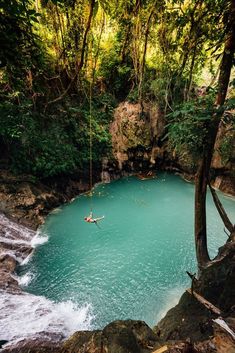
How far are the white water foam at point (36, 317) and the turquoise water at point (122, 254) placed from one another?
186mm

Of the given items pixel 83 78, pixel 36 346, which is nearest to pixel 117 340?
pixel 36 346

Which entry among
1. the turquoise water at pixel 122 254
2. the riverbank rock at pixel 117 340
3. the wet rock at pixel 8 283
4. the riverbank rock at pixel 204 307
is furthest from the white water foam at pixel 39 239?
the riverbank rock at pixel 117 340

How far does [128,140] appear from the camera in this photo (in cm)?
1271

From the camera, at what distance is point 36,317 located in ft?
16.0

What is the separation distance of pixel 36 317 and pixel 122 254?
2713mm

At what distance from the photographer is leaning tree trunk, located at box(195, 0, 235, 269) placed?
11.4ft

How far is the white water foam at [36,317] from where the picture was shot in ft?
14.6

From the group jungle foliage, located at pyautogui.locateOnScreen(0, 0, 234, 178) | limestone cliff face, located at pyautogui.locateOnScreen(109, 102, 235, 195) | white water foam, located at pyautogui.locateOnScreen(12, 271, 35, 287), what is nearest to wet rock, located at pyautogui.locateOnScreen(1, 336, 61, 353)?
white water foam, located at pyautogui.locateOnScreen(12, 271, 35, 287)

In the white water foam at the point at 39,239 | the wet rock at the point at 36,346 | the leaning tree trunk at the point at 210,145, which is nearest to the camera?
the leaning tree trunk at the point at 210,145

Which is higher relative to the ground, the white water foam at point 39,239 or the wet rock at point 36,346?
the wet rock at point 36,346

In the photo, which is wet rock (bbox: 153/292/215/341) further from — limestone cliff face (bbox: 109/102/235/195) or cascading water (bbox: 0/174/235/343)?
limestone cliff face (bbox: 109/102/235/195)

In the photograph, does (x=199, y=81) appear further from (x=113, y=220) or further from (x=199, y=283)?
(x=199, y=283)

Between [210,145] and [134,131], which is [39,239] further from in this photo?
[134,131]

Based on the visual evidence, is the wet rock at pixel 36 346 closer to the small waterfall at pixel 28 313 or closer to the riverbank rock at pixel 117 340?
the small waterfall at pixel 28 313
